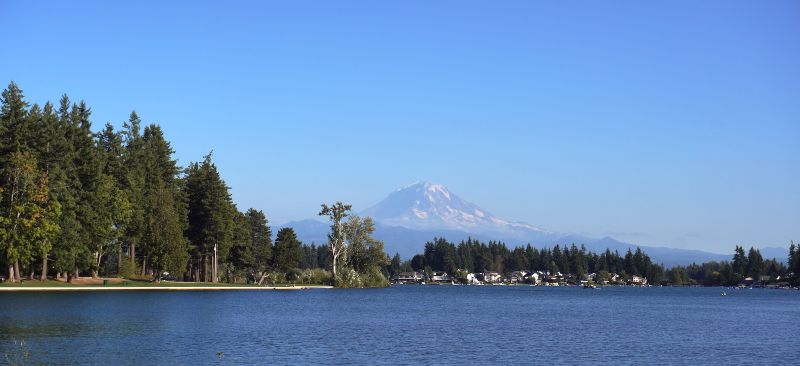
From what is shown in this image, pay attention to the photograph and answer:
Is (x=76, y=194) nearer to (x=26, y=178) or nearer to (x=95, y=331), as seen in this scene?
(x=26, y=178)

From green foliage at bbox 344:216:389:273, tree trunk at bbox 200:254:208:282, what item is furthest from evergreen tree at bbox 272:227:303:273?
tree trunk at bbox 200:254:208:282

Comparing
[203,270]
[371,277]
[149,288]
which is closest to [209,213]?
[203,270]

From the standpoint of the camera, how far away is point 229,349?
4525 centimetres

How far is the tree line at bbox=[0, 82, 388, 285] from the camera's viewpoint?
92625mm

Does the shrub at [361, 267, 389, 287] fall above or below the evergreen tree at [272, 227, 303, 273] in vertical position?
below

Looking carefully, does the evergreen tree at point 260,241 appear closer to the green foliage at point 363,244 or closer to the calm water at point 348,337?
→ the green foliage at point 363,244

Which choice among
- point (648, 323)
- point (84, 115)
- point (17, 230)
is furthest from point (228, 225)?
point (648, 323)

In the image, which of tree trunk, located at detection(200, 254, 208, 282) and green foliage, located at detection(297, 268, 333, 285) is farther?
green foliage, located at detection(297, 268, 333, 285)

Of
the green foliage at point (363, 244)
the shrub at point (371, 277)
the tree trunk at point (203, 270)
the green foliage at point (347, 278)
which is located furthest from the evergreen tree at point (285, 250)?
the tree trunk at point (203, 270)

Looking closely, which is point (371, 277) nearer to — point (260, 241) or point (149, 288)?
point (260, 241)

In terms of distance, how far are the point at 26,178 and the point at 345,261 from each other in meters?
79.2

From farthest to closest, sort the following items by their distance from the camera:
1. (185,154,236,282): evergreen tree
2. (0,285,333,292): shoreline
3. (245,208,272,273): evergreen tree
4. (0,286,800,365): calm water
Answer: (245,208,272,273): evergreen tree → (185,154,236,282): evergreen tree → (0,285,333,292): shoreline → (0,286,800,365): calm water

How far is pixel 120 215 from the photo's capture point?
356 feet

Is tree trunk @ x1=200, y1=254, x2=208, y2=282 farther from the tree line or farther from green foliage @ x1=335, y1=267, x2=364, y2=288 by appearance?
green foliage @ x1=335, y1=267, x2=364, y2=288
